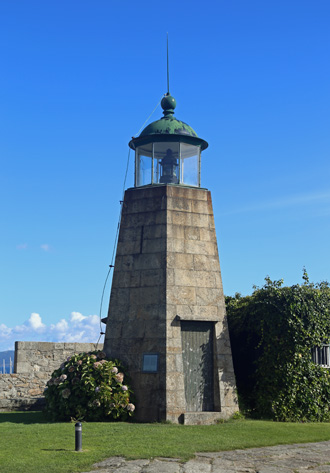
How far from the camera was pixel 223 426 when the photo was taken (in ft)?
46.0

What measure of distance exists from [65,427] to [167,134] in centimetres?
832

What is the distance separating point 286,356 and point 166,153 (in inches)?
260

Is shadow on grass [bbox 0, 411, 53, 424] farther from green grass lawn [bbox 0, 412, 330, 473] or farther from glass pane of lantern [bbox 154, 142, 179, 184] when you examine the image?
glass pane of lantern [bbox 154, 142, 179, 184]

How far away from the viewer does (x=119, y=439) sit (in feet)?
38.7

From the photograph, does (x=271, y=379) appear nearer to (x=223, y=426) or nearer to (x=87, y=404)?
(x=223, y=426)

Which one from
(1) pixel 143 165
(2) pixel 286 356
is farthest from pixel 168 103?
(2) pixel 286 356

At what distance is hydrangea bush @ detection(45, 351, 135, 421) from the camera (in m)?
14.6

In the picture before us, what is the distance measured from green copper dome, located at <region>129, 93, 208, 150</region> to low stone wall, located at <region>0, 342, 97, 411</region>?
6991 mm

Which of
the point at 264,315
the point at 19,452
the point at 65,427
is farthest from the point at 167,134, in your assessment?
the point at 19,452

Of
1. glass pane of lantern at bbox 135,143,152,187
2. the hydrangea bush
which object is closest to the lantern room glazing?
glass pane of lantern at bbox 135,143,152,187

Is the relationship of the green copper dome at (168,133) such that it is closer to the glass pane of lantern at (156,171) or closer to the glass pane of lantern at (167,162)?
the glass pane of lantern at (167,162)

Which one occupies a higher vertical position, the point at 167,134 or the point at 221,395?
the point at 167,134

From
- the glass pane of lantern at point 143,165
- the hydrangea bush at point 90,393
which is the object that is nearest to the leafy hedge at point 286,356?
the hydrangea bush at point 90,393

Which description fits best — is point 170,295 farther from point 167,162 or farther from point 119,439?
point 119,439
